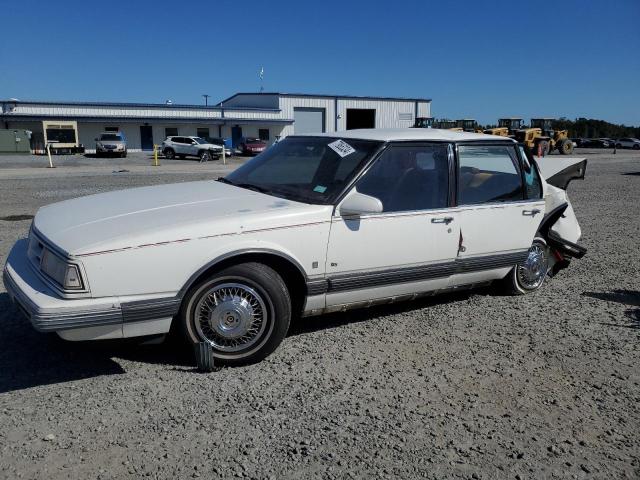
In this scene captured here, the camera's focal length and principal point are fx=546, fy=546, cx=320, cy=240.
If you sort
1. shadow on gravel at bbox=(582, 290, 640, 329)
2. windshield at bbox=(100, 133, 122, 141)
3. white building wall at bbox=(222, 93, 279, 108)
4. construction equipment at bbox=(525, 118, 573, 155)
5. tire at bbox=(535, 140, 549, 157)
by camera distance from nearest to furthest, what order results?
shadow on gravel at bbox=(582, 290, 640, 329), tire at bbox=(535, 140, 549, 157), windshield at bbox=(100, 133, 122, 141), construction equipment at bbox=(525, 118, 573, 155), white building wall at bbox=(222, 93, 279, 108)

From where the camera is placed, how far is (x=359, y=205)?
375 cm

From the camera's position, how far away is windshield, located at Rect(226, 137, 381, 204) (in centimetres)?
405

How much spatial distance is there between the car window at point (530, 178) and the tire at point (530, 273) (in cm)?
52

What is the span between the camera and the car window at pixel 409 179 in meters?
4.11

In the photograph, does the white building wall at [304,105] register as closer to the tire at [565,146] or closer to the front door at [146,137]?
the front door at [146,137]

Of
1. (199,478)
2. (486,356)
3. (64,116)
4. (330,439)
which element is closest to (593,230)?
(486,356)

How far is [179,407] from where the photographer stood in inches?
123

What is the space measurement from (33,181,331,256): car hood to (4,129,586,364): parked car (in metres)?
0.01

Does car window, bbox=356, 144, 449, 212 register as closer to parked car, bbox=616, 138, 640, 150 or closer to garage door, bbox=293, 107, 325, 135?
garage door, bbox=293, 107, 325, 135

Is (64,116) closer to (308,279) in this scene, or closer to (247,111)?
(247,111)

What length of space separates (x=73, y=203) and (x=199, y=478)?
2.60m

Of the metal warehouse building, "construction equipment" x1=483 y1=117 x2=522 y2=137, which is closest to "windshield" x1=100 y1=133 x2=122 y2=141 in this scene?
the metal warehouse building

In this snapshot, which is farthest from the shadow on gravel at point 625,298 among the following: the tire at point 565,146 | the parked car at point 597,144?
the parked car at point 597,144

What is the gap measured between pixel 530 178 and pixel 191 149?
3296 cm
